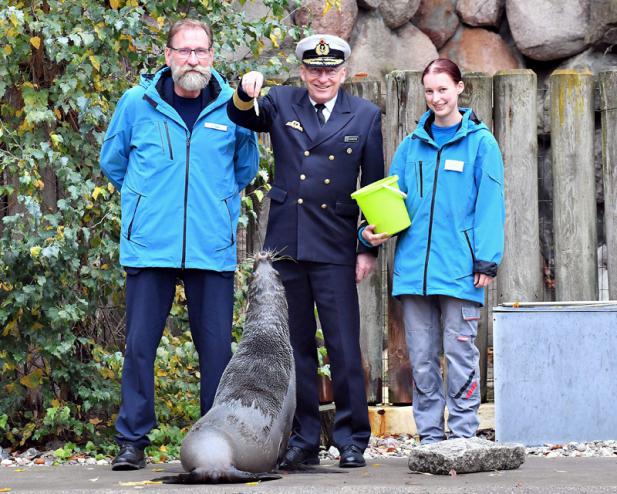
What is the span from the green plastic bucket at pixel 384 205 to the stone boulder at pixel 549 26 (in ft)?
19.0

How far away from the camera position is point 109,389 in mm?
6625

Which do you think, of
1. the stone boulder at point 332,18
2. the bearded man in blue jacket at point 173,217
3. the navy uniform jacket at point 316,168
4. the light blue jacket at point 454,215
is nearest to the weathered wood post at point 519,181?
the light blue jacket at point 454,215

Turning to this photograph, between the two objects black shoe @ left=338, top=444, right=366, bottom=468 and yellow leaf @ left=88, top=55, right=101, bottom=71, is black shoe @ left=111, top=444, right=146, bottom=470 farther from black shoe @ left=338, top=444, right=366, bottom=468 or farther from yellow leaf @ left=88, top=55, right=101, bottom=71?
yellow leaf @ left=88, top=55, right=101, bottom=71

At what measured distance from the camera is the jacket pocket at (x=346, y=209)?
5.62 meters

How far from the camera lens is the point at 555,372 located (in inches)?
257

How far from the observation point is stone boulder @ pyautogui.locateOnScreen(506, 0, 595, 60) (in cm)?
1086

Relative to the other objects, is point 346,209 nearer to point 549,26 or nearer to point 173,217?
point 173,217

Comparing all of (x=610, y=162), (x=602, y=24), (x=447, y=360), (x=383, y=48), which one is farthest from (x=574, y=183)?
(x=383, y=48)

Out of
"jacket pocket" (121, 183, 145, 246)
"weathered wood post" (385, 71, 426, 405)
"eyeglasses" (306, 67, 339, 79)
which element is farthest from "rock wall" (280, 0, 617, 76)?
"jacket pocket" (121, 183, 145, 246)

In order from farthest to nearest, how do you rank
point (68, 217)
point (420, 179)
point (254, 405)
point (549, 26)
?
point (549, 26), point (68, 217), point (420, 179), point (254, 405)

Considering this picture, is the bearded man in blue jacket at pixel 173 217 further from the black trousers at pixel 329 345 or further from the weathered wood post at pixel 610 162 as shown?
the weathered wood post at pixel 610 162

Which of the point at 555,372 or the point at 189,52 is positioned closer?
the point at 189,52

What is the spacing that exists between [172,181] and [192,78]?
1.63 feet

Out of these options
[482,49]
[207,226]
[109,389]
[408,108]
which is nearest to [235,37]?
[408,108]
